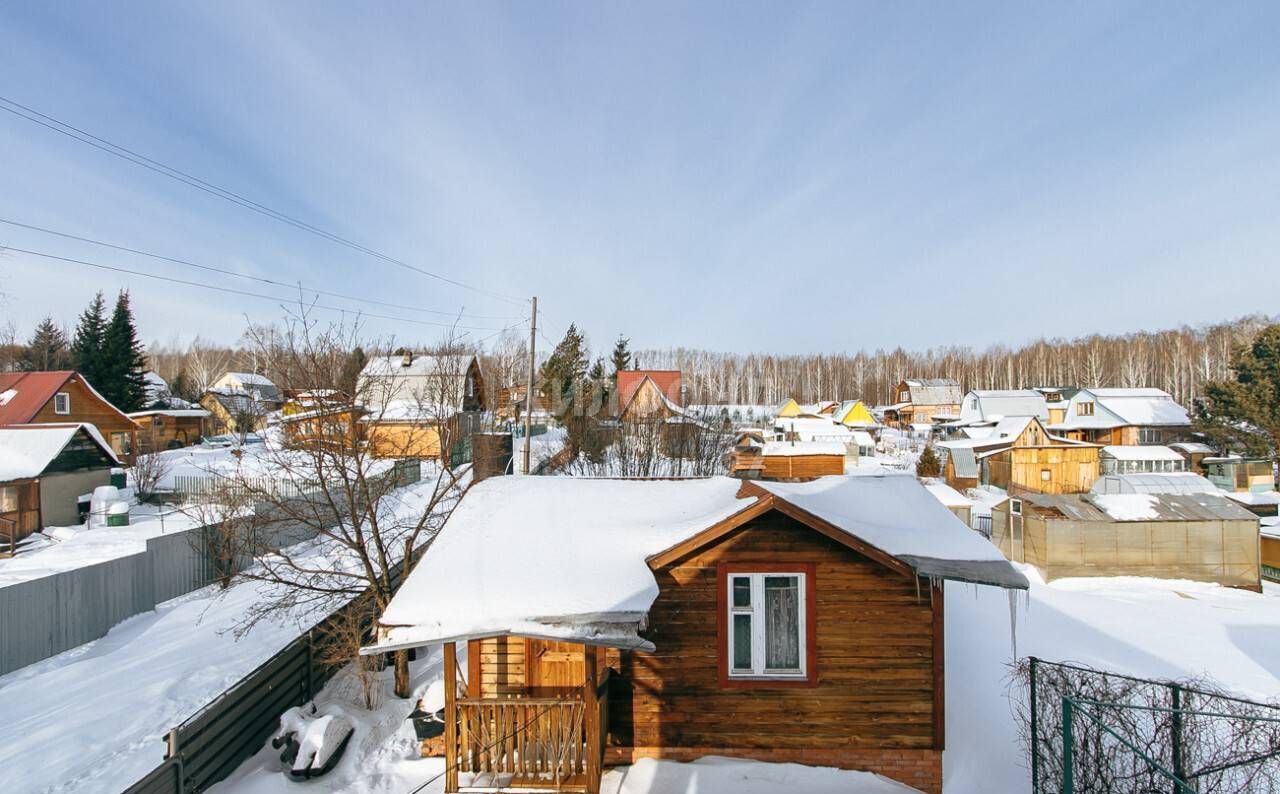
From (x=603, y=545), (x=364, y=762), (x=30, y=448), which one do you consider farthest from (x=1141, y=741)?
(x=30, y=448)

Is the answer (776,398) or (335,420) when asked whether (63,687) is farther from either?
(776,398)

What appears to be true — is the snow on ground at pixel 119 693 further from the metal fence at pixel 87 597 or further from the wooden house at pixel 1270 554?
the wooden house at pixel 1270 554

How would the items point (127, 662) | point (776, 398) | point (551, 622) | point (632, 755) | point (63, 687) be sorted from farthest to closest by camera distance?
point (776, 398) < point (127, 662) < point (63, 687) < point (632, 755) < point (551, 622)

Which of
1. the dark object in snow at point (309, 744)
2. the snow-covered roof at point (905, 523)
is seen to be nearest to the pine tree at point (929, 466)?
the snow-covered roof at point (905, 523)

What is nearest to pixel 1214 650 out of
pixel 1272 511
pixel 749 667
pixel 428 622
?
pixel 749 667

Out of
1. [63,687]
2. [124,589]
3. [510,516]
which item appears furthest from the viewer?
[124,589]

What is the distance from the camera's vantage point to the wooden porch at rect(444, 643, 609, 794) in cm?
643

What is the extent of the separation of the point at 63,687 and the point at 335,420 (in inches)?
248

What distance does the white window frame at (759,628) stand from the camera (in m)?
7.29

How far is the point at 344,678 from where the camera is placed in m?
9.59

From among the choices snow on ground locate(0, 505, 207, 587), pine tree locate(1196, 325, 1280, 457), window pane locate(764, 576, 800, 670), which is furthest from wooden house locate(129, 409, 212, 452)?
pine tree locate(1196, 325, 1280, 457)

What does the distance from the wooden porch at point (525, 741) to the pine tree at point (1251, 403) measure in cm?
4626

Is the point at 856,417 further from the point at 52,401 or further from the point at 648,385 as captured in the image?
the point at 52,401

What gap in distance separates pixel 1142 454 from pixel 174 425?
2625 inches
